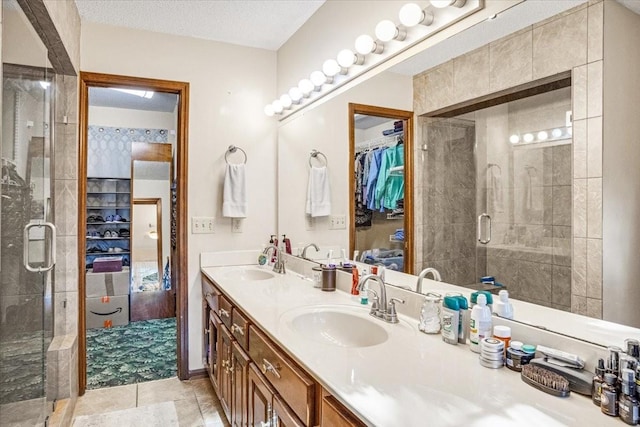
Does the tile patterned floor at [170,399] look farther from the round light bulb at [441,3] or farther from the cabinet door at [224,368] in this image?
the round light bulb at [441,3]

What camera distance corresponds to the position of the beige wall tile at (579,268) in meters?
1.08

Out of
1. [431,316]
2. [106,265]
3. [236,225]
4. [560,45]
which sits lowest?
[106,265]

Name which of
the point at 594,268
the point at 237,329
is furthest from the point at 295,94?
the point at 594,268

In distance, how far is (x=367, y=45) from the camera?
200 centimetres

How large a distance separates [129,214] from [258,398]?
4151mm

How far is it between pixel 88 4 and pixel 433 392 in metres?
2.81

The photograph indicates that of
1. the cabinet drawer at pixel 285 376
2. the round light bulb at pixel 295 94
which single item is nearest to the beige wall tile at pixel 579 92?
the cabinet drawer at pixel 285 376

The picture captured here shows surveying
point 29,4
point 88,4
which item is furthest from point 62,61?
point 29,4

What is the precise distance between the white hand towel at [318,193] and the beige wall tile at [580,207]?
1.49m

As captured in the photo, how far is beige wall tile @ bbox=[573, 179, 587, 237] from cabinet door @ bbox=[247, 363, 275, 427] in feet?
3.60

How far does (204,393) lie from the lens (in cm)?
273

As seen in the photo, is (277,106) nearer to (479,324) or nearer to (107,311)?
(479,324)

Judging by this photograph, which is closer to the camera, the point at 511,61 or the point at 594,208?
the point at 594,208

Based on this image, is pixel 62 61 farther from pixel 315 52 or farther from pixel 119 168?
pixel 119 168
